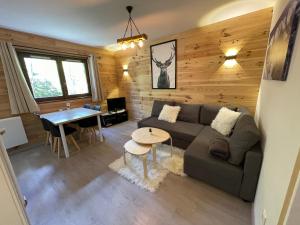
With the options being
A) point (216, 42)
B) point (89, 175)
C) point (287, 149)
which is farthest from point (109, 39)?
point (287, 149)

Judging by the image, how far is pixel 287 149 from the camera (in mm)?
781

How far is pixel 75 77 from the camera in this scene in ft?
12.6

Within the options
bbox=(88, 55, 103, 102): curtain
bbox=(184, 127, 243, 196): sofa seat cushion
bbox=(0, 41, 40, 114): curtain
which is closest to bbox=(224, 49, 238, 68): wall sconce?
bbox=(184, 127, 243, 196): sofa seat cushion

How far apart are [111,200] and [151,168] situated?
0.74m

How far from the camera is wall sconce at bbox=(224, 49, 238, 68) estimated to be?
2.56 meters

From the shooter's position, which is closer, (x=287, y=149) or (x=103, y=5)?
(x=287, y=149)

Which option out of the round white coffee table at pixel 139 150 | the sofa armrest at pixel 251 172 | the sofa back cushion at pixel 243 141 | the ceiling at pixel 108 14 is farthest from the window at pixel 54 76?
the sofa armrest at pixel 251 172

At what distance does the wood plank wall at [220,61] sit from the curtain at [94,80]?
1.45m

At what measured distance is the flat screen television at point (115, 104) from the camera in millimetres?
4316

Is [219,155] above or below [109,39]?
below

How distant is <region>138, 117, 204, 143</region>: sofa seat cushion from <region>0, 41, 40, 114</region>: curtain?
97.2 inches

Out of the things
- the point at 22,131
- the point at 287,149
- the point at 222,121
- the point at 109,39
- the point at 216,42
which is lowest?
the point at 22,131

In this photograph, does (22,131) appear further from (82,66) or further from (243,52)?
(243,52)

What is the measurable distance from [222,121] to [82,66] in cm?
405
